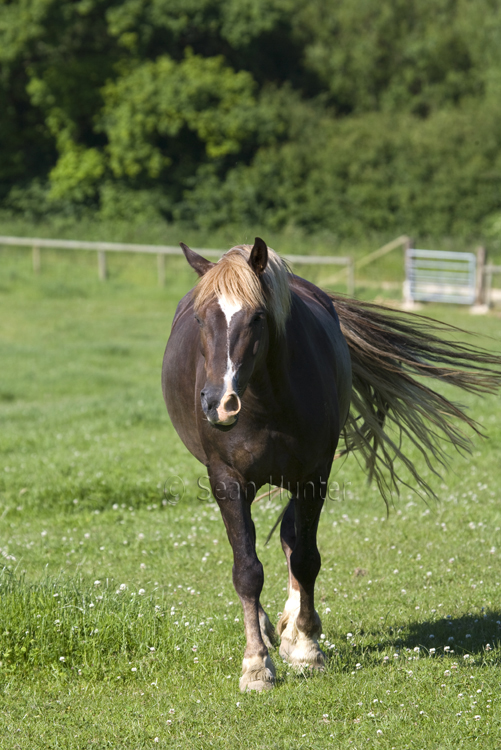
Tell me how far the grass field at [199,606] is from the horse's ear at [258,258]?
1.95m

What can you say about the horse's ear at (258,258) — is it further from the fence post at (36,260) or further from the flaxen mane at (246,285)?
the fence post at (36,260)

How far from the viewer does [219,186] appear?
38.3m

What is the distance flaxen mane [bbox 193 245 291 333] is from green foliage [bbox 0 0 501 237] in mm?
33137

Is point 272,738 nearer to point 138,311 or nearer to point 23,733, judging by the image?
point 23,733

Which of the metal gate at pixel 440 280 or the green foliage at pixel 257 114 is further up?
the green foliage at pixel 257 114

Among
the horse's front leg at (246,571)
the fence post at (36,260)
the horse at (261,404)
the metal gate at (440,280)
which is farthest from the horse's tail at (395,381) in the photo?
the fence post at (36,260)

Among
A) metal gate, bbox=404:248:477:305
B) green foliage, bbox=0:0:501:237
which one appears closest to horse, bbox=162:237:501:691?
metal gate, bbox=404:248:477:305

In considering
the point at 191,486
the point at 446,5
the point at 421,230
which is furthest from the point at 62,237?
the point at 191,486

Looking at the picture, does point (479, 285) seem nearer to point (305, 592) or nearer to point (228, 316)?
point (305, 592)

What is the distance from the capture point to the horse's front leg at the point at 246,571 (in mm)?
3865

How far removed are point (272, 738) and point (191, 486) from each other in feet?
15.6

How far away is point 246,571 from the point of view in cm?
395

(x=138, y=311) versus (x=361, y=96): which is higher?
(x=361, y=96)

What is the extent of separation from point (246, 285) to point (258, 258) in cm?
20
